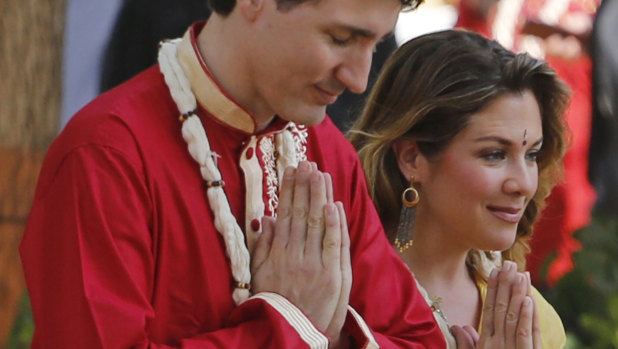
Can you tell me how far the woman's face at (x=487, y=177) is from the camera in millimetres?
3271

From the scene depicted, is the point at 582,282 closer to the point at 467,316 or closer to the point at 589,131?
the point at 589,131

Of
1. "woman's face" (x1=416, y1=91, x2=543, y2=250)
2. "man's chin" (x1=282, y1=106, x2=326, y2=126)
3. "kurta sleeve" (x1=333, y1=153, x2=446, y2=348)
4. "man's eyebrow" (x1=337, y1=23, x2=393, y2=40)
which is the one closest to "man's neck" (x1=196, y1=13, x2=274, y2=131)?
"man's chin" (x1=282, y1=106, x2=326, y2=126)

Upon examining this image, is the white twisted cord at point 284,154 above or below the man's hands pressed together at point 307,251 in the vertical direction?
above

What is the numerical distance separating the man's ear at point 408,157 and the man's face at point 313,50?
1.06m

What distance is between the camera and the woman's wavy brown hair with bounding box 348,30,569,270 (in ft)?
11.0

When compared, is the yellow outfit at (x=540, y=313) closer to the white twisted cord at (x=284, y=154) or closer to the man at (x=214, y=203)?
the man at (x=214, y=203)

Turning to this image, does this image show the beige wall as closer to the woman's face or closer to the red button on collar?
the woman's face

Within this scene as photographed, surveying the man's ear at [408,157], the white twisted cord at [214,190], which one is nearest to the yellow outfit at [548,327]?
the man's ear at [408,157]

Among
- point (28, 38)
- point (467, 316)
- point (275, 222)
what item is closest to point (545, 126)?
point (467, 316)

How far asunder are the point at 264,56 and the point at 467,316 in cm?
128

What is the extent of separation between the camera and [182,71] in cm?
244

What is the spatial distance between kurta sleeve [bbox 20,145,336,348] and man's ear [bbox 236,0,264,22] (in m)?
0.35

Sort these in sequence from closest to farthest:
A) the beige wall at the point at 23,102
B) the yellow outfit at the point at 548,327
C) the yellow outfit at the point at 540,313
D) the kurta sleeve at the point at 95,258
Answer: the kurta sleeve at the point at 95,258 → the yellow outfit at the point at 540,313 → the yellow outfit at the point at 548,327 → the beige wall at the point at 23,102

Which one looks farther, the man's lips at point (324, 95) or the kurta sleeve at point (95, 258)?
the man's lips at point (324, 95)
